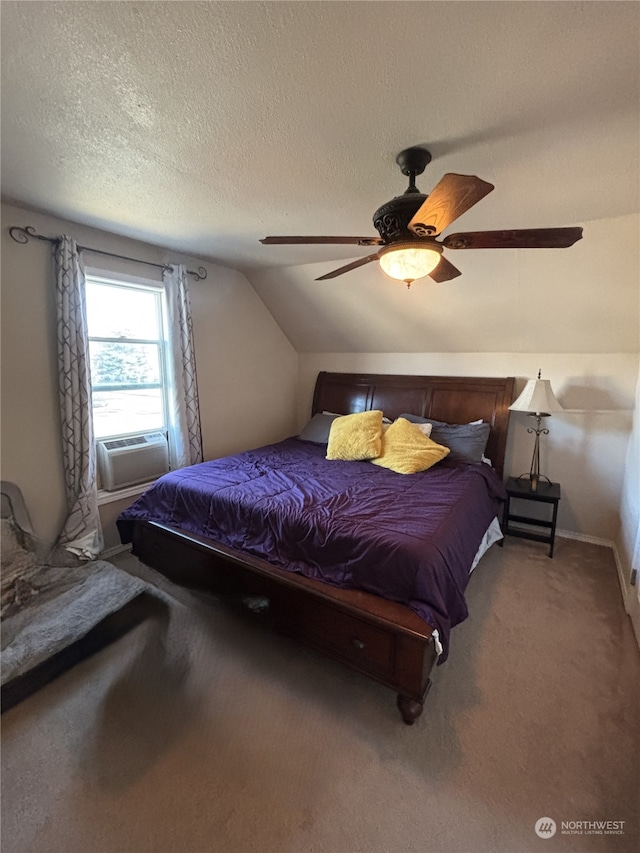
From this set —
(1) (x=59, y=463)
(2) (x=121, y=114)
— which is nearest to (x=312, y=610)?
(1) (x=59, y=463)

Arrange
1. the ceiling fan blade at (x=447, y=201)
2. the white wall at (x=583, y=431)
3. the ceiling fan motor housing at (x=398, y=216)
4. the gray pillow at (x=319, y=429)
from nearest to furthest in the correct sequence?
the ceiling fan blade at (x=447, y=201), the ceiling fan motor housing at (x=398, y=216), the white wall at (x=583, y=431), the gray pillow at (x=319, y=429)

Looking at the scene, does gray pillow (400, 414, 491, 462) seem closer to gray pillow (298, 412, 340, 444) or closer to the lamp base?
the lamp base

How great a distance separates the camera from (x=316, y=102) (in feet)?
4.29

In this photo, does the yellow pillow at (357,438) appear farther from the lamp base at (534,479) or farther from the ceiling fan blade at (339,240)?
the ceiling fan blade at (339,240)

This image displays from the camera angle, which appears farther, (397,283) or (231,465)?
(397,283)

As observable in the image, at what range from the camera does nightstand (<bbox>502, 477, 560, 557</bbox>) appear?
294 cm

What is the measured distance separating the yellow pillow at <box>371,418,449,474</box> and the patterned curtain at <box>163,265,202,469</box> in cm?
163

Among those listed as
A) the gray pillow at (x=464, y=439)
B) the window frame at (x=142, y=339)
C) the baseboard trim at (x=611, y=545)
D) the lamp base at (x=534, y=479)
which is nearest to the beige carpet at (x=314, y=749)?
the baseboard trim at (x=611, y=545)

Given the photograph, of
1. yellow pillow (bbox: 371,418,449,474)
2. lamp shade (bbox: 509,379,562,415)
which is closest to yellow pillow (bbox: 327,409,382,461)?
yellow pillow (bbox: 371,418,449,474)

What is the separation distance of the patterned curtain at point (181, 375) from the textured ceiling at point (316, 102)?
99 cm

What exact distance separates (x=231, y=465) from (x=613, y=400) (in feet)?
10.3

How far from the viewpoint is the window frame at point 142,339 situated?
279 centimetres

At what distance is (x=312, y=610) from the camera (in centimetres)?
183

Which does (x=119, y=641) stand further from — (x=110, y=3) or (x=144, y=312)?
(x=110, y=3)
